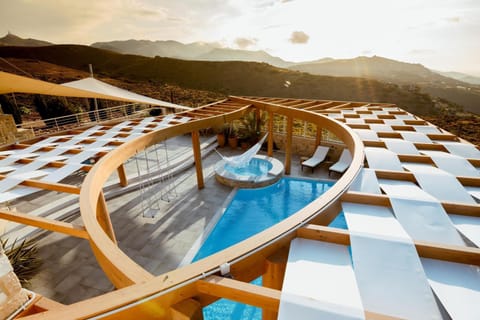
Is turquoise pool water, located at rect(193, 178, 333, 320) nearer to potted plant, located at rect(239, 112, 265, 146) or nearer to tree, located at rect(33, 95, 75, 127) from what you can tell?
potted plant, located at rect(239, 112, 265, 146)

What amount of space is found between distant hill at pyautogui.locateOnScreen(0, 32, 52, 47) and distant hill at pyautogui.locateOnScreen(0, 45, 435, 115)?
4.15 ft

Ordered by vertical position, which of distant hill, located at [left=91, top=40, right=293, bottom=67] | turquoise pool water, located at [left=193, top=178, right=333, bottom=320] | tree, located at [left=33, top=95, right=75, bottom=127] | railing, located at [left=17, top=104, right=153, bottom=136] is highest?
distant hill, located at [left=91, top=40, right=293, bottom=67]

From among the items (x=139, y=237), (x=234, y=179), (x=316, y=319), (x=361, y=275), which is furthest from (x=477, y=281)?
(x=234, y=179)

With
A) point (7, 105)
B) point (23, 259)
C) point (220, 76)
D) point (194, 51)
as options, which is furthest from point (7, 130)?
point (194, 51)

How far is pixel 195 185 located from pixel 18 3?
10240mm

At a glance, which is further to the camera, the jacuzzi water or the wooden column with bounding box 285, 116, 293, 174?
the jacuzzi water

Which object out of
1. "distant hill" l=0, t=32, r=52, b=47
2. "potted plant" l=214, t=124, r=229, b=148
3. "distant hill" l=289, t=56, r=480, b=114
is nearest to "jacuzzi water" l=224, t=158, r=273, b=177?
"potted plant" l=214, t=124, r=229, b=148

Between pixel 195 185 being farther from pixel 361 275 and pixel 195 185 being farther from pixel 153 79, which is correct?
pixel 153 79

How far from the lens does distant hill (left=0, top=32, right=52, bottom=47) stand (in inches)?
920

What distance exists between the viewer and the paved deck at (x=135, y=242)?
462cm

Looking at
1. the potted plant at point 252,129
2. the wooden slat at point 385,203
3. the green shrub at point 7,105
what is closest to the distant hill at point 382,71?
the potted plant at point 252,129

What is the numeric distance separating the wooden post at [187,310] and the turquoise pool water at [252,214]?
3560 mm

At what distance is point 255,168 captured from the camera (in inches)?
392

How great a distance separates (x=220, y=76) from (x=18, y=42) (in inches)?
887
